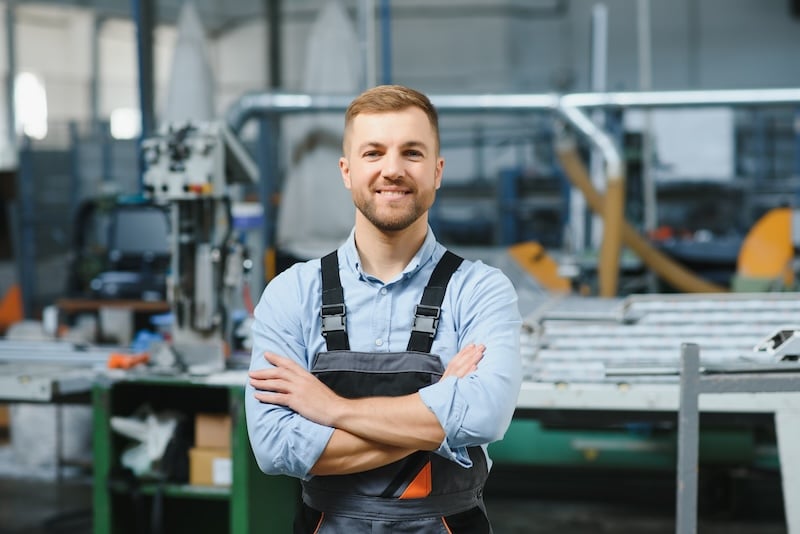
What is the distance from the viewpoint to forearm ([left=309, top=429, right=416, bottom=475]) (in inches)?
51.1

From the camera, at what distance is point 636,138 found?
699 cm

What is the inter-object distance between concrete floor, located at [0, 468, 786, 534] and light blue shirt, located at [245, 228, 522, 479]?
226 cm

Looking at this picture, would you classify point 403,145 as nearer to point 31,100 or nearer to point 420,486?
point 420,486

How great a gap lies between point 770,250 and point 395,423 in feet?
12.3

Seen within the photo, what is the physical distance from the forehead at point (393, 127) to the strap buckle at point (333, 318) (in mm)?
249

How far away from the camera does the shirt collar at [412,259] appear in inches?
54.9

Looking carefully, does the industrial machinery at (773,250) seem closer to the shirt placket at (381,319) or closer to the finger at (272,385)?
the shirt placket at (381,319)

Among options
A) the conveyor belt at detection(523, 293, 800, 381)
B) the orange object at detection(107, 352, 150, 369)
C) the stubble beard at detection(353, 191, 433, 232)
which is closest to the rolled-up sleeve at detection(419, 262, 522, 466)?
the stubble beard at detection(353, 191, 433, 232)

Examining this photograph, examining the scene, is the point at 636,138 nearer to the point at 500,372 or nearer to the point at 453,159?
the point at 453,159

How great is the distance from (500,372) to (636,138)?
6.01 metres

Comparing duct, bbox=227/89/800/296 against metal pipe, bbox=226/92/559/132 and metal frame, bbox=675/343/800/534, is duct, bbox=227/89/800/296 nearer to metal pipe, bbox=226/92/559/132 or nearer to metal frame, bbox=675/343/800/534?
metal pipe, bbox=226/92/559/132

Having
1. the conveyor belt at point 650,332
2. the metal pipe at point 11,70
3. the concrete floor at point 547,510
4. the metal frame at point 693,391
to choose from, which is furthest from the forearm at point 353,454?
the metal pipe at point 11,70

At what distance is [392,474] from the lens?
4.40 feet

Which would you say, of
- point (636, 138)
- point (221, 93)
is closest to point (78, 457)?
point (636, 138)
